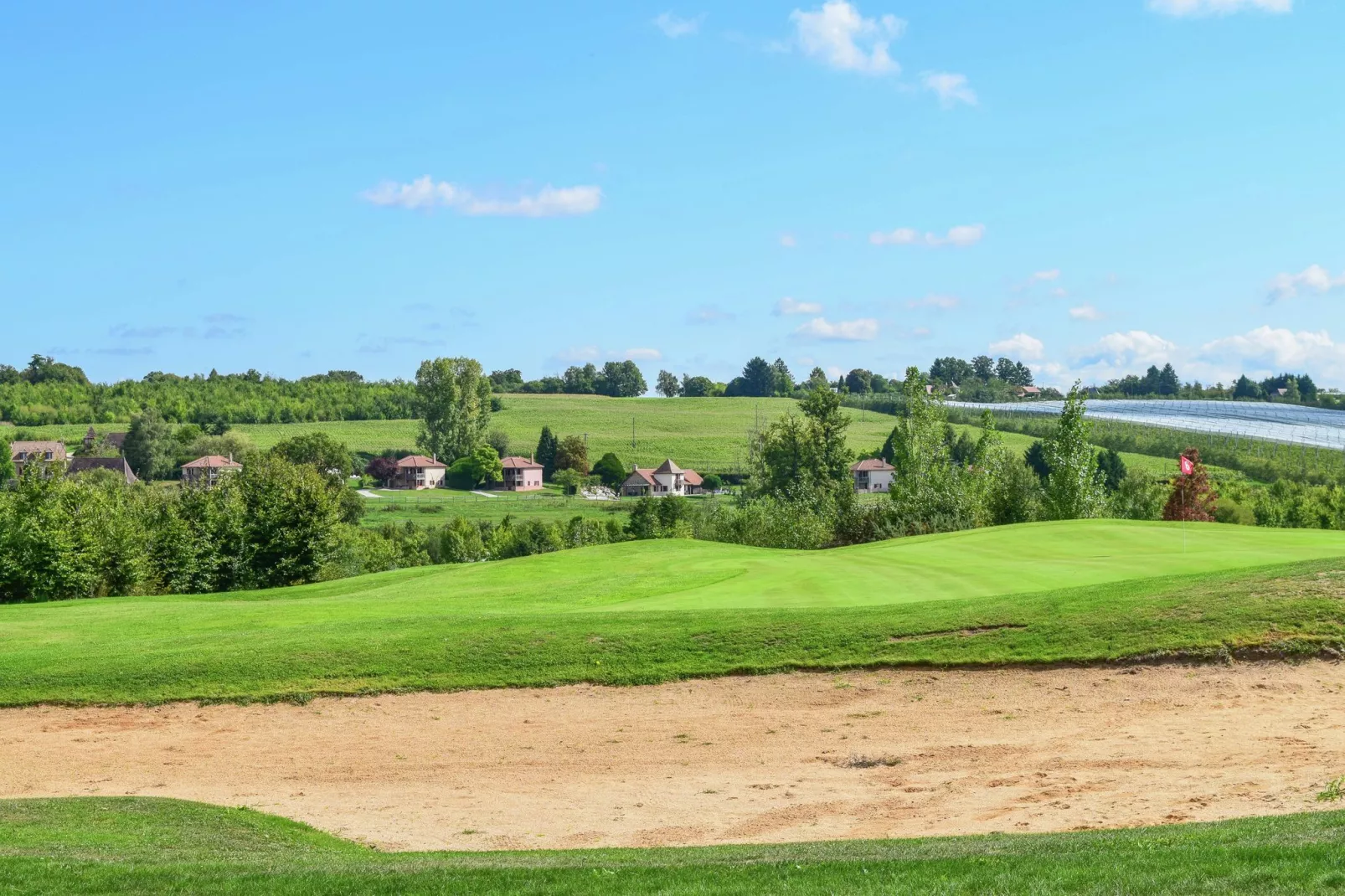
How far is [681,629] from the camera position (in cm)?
2125

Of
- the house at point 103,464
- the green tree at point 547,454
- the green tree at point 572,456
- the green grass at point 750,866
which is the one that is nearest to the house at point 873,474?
the green tree at point 572,456

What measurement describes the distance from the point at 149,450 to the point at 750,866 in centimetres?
14202

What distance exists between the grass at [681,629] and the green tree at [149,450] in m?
117

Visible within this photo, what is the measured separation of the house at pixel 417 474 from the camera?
456ft

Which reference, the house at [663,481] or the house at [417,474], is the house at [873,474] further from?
the house at [417,474]

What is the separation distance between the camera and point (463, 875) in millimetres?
10070

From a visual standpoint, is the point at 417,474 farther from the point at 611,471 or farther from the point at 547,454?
the point at 611,471

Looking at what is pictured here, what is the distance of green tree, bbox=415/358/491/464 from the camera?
14225 cm

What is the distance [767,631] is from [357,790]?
7.90 meters

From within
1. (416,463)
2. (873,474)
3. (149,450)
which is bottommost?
(873,474)

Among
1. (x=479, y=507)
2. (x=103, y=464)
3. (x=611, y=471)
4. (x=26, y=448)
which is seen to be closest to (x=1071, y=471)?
(x=479, y=507)

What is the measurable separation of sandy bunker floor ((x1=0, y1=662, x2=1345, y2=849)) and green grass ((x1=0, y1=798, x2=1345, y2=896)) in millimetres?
1517

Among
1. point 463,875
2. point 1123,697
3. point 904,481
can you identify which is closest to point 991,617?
point 1123,697

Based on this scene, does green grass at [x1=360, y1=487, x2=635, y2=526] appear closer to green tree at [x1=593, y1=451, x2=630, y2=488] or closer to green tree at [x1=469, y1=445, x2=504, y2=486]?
green tree at [x1=469, y1=445, x2=504, y2=486]
